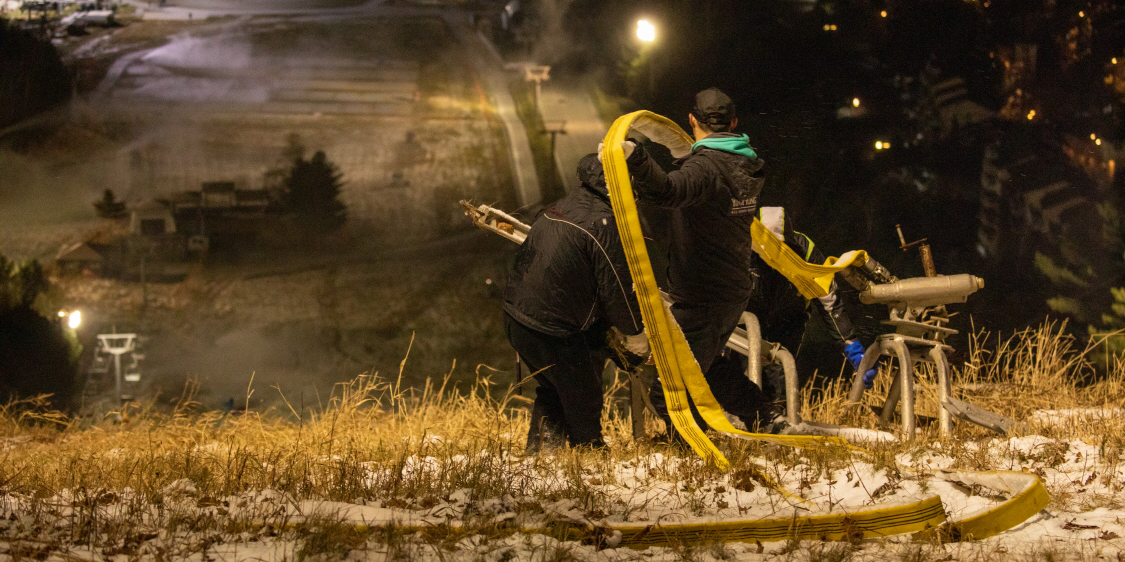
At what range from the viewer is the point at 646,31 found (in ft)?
20.7

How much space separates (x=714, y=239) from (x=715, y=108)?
60cm

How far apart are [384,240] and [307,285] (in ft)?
2.47

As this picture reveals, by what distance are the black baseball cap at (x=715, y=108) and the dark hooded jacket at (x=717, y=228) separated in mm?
74

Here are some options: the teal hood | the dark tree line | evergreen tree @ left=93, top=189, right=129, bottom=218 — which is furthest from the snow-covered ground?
the dark tree line

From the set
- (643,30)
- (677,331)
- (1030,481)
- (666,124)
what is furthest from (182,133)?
(1030,481)

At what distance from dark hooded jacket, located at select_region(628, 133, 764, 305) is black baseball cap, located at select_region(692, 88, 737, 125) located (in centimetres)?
7

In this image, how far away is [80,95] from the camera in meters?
6.83

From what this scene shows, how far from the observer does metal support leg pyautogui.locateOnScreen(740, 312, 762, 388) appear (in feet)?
14.0

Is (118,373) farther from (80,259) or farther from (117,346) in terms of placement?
(80,259)

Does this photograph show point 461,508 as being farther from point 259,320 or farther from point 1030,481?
point 259,320

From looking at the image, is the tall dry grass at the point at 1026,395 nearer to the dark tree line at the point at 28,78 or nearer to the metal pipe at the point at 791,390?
the metal pipe at the point at 791,390

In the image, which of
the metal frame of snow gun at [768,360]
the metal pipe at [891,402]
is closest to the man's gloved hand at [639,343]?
the metal frame of snow gun at [768,360]

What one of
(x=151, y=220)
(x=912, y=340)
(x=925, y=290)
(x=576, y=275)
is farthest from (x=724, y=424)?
(x=151, y=220)

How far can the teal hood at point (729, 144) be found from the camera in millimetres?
3652
